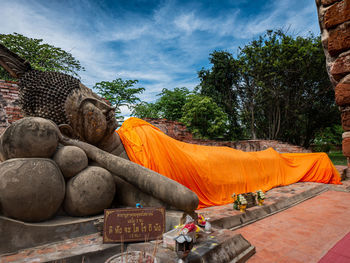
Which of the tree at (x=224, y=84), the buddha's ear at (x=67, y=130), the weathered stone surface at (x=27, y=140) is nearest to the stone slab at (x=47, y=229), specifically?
the weathered stone surface at (x=27, y=140)

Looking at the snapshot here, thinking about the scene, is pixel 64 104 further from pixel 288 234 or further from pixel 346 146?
pixel 288 234

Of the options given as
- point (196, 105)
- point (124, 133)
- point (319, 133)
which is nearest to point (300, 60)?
point (196, 105)

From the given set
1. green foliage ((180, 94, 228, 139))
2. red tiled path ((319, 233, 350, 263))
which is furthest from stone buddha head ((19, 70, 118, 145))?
green foliage ((180, 94, 228, 139))

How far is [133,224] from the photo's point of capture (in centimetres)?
162

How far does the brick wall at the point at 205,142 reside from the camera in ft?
23.2

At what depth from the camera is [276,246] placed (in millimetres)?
2088

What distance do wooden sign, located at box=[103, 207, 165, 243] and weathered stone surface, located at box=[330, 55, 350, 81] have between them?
1.44 meters

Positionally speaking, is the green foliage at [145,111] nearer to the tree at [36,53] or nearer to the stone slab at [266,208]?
the tree at [36,53]

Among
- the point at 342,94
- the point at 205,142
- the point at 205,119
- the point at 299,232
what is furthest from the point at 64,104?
the point at 205,119

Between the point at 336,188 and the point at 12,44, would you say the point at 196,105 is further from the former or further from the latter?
the point at 12,44

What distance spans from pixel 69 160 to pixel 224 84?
51.9 feet

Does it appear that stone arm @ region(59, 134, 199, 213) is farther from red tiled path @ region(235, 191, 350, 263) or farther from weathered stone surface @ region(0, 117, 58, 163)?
red tiled path @ region(235, 191, 350, 263)

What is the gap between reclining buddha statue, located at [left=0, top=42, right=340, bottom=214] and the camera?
200cm

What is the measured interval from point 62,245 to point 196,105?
41.1 ft
